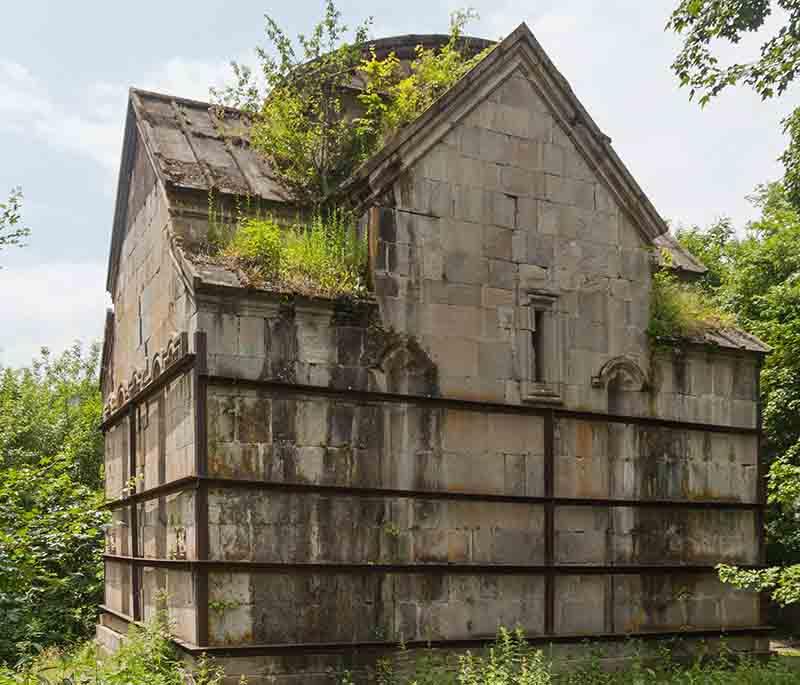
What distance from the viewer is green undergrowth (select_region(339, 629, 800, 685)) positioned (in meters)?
10.6

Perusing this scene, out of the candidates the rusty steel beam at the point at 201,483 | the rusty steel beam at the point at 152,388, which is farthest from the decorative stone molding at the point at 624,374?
the rusty steel beam at the point at 152,388

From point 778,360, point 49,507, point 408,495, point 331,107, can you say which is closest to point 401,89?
point 331,107

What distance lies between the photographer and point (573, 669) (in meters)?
12.0

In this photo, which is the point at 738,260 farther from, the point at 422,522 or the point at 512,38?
the point at 422,522

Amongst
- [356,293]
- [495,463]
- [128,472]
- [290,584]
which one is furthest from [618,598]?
[128,472]

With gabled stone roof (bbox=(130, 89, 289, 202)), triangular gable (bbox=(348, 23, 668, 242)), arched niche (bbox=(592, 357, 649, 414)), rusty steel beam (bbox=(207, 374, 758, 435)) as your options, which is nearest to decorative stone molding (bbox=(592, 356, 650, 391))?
arched niche (bbox=(592, 357, 649, 414))

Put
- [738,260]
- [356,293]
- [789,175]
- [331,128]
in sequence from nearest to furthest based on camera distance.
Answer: [356,293] < [331,128] < [789,175] < [738,260]

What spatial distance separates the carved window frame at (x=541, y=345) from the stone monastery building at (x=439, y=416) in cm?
3

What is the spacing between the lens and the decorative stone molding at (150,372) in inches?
440

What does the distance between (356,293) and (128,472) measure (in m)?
5.16

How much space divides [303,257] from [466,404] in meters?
2.72

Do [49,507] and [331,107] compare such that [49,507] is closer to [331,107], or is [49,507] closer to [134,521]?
[134,521]

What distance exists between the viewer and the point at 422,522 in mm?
11422

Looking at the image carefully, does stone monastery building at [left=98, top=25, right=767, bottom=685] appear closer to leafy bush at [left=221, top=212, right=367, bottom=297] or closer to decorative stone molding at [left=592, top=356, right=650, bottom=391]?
decorative stone molding at [left=592, top=356, right=650, bottom=391]
